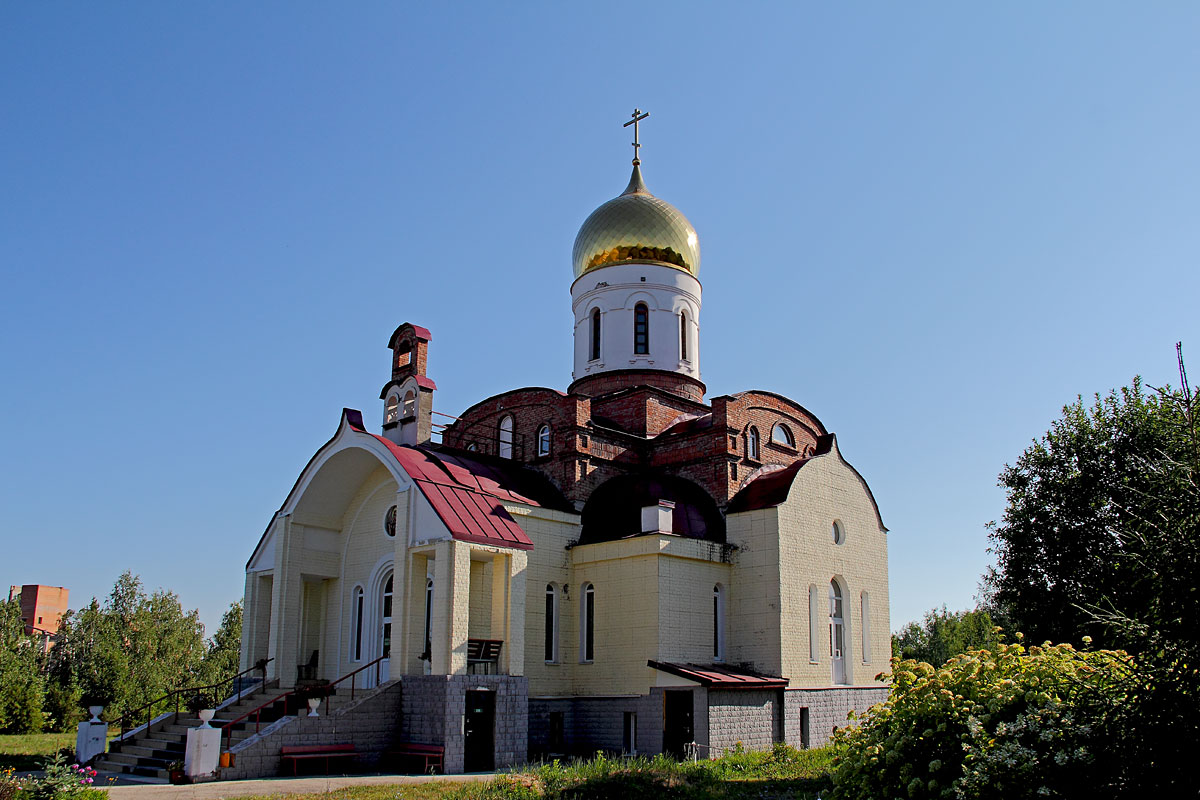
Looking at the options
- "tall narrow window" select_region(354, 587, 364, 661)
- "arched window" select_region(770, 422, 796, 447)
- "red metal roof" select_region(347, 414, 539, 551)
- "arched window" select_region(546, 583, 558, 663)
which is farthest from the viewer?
"arched window" select_region(770, 422, 796, 447)

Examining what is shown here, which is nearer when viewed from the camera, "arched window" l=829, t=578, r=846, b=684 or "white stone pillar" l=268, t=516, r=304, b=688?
"white stone pillar" l=268, t=516, r=304, b=688

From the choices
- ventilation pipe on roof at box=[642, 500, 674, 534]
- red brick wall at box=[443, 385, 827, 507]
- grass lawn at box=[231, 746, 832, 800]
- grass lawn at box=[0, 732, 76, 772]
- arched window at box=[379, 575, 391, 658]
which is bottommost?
grass lawn at box=[0, 732, 76, 772]

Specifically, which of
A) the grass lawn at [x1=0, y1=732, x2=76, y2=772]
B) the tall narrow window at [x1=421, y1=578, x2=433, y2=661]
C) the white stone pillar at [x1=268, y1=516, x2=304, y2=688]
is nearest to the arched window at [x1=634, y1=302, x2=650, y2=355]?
the tall narrow window at [x1=421, y1=578, x2=433, y2=661]

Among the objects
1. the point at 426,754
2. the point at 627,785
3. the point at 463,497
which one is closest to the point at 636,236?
the point at 463,497

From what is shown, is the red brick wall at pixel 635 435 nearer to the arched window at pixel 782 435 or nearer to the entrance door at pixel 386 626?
the arched window at pixel 782 435

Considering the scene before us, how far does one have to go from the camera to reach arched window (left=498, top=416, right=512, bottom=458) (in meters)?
23.4

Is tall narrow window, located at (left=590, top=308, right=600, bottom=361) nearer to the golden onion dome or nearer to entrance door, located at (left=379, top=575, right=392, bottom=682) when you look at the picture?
the golden onion dome

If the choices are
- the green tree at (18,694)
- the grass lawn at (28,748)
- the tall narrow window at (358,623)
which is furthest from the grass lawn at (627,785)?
the green tree at (18,694)

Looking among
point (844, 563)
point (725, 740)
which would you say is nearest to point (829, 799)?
point (725, 740)

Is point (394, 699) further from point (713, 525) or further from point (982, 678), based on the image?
point (982, 678)

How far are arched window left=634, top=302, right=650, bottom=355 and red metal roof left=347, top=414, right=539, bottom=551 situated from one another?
22.6 ft

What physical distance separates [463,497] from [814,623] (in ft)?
27.1

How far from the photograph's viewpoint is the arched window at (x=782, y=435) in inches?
933

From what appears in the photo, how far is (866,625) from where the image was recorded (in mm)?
23000
